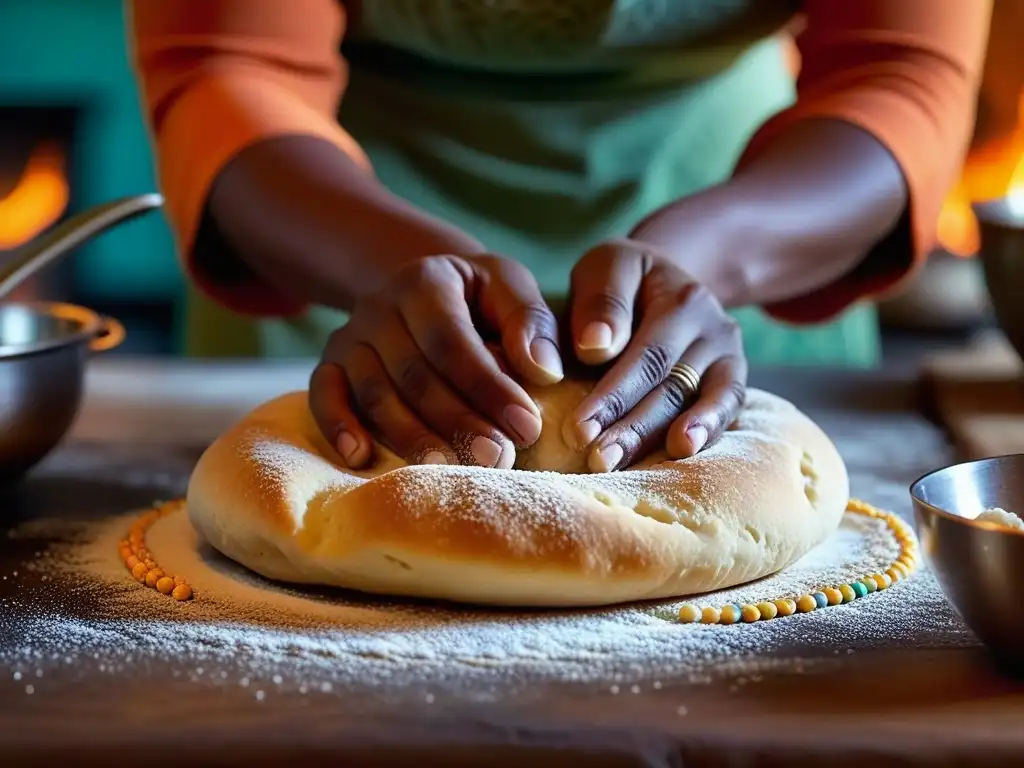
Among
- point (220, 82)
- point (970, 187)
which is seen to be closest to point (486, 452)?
point (220, 82)

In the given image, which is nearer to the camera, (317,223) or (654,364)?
(654,364)

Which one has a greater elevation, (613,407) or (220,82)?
(220,82)

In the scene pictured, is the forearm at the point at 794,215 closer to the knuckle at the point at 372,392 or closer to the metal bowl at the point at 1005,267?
the metal bowl at the point at 1005,267

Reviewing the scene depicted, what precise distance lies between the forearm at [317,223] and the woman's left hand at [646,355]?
0.17 m

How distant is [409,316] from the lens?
1005 millimetres

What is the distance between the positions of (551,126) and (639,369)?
794mm

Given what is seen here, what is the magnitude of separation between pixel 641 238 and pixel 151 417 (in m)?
0.63

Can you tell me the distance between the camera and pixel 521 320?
0.98 m

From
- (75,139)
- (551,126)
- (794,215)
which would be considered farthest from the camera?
(75,139)

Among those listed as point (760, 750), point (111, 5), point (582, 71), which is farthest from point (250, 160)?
point (111, 5)

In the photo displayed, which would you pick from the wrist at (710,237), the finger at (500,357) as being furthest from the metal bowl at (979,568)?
the wrist at (710,237)

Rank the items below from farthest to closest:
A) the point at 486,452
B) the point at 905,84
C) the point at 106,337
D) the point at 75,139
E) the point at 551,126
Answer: the point at 75,139
the point at 551,126
the point at 905,84
the point at 106,337
the point at 486,452

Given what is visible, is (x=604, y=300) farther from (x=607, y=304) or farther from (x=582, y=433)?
(x=582, y=433)

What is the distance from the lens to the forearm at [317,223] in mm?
1174
